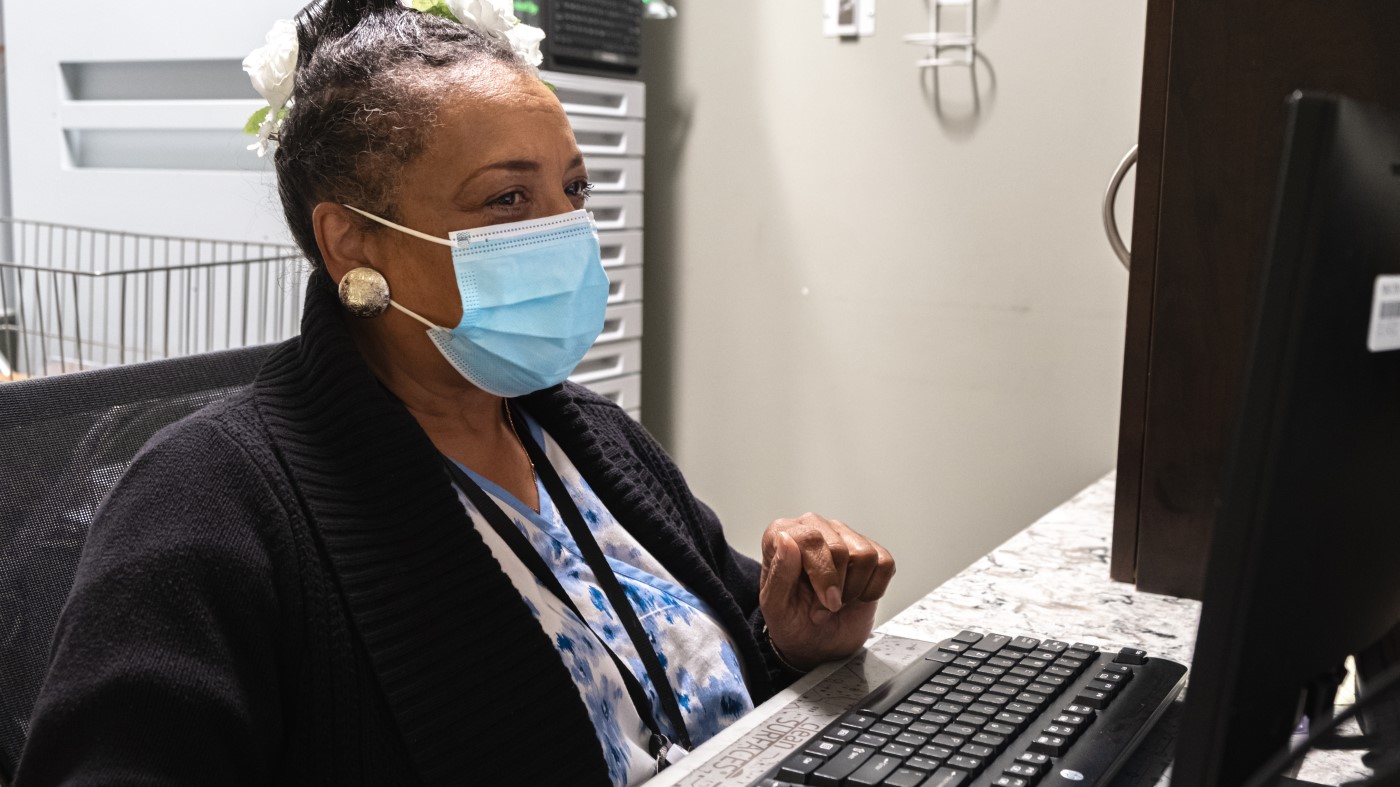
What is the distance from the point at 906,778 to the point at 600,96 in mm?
2077

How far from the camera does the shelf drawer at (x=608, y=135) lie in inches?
99.0

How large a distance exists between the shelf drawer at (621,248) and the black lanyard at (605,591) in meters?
1.56

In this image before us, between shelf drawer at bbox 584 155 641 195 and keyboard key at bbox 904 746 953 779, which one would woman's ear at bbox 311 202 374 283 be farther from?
shelf drawer at bbox 584 155 641 195

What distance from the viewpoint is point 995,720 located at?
82 cm

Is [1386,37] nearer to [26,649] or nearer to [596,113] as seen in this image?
[26,649]

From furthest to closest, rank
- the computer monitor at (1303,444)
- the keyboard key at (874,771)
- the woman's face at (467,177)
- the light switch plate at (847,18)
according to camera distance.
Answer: the light switch plate at (847,18)
the woman's face at (467,177)
the keyboard key at (874,771)
the computer monitor at (1303,444)

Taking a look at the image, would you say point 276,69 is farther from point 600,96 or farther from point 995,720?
point 600,96

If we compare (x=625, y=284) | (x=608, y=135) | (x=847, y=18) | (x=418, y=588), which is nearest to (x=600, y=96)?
(x=608, y=135)

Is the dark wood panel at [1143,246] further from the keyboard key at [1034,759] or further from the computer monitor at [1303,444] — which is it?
the computer monitor at [1303,444]

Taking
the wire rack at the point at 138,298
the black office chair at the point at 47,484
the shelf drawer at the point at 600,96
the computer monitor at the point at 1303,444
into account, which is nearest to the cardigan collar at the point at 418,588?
the black office chair at the point at 47,484

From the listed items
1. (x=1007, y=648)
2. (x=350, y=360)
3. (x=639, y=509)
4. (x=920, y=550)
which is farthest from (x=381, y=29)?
(x=920, y=550)

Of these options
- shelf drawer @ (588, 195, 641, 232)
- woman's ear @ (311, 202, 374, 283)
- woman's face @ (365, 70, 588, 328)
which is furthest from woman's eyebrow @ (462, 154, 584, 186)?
shelf drawer @ (588, 195, 641, 232)

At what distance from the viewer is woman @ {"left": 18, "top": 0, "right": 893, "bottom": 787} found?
2.58 feet

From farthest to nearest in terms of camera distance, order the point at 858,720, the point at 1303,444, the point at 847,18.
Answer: the point at 847,18 < the point at 858,720 < the point at 1303,444
